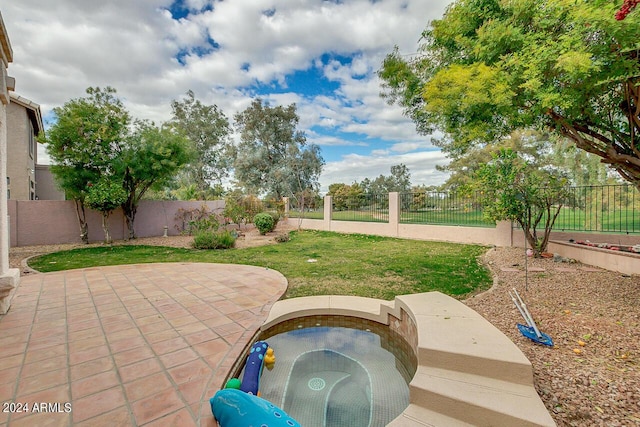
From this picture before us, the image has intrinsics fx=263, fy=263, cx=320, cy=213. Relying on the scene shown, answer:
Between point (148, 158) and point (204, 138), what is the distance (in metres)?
14.6

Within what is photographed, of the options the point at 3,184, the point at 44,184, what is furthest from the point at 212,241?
the point at 44,184

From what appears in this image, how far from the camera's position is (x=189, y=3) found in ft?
25.5

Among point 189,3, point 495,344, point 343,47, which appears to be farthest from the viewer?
point 343,47

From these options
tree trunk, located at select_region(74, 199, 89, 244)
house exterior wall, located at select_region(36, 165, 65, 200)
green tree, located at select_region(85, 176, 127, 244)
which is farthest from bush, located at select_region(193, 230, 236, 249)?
house exterior wall, located at select_region(36, 165, 65, 200)

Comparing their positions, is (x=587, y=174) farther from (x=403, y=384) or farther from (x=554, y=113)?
(x=403, y=384)

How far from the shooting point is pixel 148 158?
1041 cm


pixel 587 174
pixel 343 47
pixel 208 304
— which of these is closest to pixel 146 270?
pixel 208 304

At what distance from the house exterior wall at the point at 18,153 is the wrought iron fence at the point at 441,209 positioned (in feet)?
57.3

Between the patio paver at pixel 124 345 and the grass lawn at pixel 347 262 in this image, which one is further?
the grass lawn at pixel 347 262

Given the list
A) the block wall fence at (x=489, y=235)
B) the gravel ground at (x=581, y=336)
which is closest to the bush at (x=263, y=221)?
the block wall fence at (x=489, y=235)

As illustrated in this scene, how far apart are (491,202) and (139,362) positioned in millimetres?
7408

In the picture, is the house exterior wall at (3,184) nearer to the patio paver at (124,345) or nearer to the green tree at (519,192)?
the patio paver at (124,345)

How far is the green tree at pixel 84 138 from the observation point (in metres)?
9.16

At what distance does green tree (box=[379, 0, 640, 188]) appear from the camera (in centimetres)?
294
